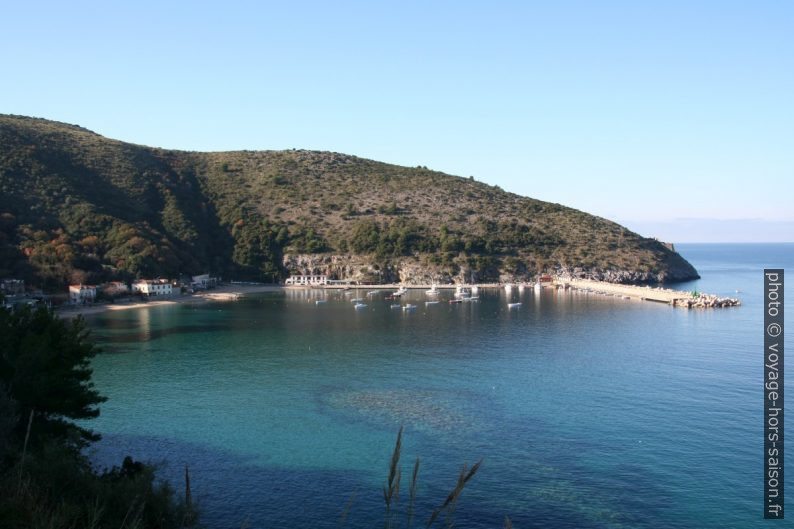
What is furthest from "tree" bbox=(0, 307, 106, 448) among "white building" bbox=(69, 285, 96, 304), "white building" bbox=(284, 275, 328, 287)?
"white building" bbox=(284, 275, 328, 287)

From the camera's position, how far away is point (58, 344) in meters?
28.6

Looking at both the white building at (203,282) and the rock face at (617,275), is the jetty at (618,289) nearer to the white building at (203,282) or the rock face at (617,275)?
the rock face at (617,275)

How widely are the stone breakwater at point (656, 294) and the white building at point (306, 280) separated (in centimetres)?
5137

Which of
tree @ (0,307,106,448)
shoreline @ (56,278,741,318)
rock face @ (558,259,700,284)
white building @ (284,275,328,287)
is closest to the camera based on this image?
tree @ (0,307,106,448)

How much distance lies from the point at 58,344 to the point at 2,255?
78.3 m

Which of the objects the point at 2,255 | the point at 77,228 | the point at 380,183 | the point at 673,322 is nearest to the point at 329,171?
the point at 380,183

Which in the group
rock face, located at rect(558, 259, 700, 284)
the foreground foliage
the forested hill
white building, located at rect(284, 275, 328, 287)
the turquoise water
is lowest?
the turquoise water

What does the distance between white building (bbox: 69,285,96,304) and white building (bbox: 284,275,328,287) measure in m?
46.5

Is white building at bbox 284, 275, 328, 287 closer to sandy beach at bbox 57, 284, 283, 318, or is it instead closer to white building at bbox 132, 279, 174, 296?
sandy beach at bbox 57, 284, 283, 318

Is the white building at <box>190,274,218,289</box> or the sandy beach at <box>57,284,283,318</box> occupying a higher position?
the white building at <box>190,274,218,289</box>

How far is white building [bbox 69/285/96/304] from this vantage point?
94.1 meters

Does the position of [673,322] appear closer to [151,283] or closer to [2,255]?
[151,283]

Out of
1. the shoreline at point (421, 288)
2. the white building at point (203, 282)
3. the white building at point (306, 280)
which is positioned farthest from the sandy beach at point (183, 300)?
the white building at point (306, 280)

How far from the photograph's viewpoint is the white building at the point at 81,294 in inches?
3706
